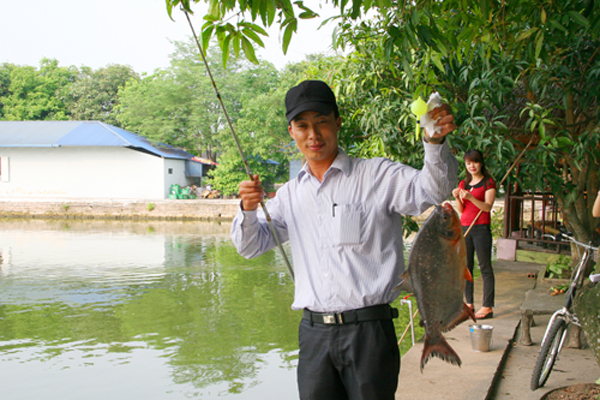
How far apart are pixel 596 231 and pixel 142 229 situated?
1496cm

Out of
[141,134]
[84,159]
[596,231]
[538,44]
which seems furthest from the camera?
[141,134]

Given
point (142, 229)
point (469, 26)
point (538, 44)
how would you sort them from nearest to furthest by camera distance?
point (538, 44)
point (469, 26)
point (142, 229)

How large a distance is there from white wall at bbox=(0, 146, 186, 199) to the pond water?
13383 mm

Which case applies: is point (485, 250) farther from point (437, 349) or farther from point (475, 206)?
point (437, 349)

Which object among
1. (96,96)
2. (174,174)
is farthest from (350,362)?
(96,96)

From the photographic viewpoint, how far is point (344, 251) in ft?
6.77

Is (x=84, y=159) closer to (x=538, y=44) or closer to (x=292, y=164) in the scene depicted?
(x=292, y=164)

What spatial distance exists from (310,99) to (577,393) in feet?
8.85

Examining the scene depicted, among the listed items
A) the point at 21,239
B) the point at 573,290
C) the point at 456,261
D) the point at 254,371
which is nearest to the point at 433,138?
the point at 456,261

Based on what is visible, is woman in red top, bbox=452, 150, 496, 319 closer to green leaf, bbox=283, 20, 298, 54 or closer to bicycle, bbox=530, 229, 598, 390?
bicycle, bbox=530, 229, 598, 390

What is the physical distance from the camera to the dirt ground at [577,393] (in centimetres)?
328

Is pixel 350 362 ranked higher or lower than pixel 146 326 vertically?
higher

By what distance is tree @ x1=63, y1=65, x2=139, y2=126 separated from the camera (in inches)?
1457

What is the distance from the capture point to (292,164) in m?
30.5
